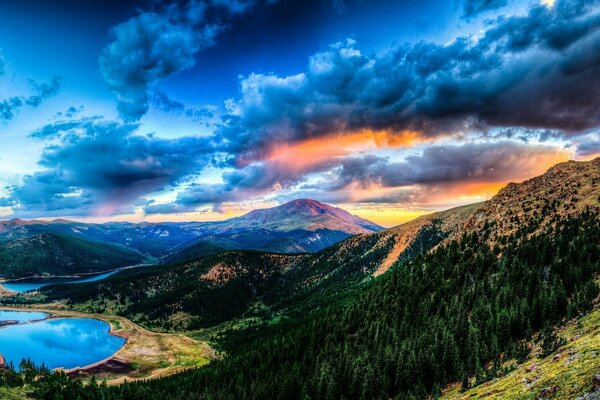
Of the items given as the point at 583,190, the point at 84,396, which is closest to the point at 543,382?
the point at 583,190

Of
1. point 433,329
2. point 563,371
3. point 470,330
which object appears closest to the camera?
point 563,371

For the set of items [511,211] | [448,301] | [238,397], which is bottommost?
[238,397]

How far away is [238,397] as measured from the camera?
13588 cm

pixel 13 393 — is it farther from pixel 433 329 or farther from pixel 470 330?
pixel 470 330

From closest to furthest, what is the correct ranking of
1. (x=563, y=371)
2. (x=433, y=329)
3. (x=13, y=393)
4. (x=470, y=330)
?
1. (x=563, y=371)
2. (x=470, y=330)
3. (x=433, y=329)
4. (x=13, y=393)

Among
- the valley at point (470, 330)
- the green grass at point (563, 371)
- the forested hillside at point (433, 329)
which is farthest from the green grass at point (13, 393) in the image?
the green grass at point (563, 371)

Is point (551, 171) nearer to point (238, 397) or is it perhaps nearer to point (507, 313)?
point (507, 313)

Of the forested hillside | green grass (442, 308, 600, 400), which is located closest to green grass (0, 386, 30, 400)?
the forested hillside

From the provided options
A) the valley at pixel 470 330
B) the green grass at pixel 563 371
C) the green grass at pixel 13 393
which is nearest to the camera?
the green grass at pixel 563 371

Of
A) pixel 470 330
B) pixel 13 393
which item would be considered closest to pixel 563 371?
pixel 470 330

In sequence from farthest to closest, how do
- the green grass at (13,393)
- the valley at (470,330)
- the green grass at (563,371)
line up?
the green grass at (13,393) → the valley at (470,330) → the green grass at (563,371)

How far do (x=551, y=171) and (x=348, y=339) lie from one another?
464 feet

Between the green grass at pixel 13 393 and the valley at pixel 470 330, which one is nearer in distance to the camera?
the valley at pixel 470 330

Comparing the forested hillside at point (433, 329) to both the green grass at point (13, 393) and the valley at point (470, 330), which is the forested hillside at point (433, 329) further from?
the green grass at point (13, 393)
